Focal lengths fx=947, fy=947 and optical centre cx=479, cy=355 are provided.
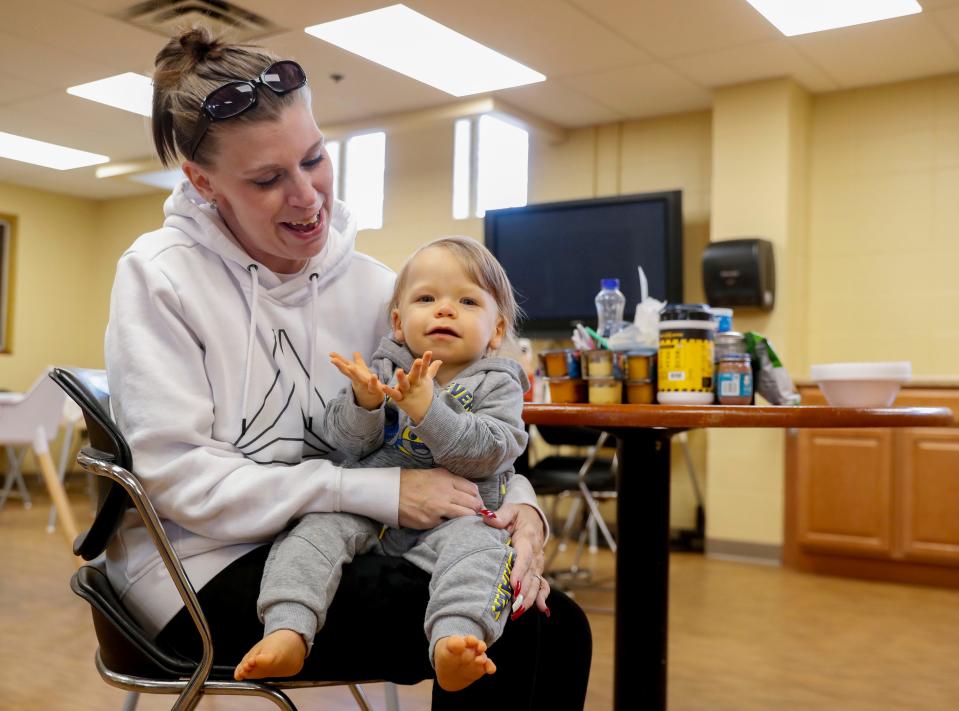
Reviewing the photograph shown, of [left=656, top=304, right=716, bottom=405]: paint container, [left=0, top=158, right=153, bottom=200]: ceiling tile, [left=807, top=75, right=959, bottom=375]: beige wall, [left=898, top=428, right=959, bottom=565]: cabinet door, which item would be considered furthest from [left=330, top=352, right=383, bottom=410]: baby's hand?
[left=0, top=158, right=153, bottom=200]: ceiling tile

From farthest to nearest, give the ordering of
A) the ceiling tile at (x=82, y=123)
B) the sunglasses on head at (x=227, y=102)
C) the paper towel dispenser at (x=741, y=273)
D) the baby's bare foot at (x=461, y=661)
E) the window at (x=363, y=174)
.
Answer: the window at (x=363, y=174) < the ceiling tile at (x=82, y=123) < the paper towel dispenser at (x=741, y=273) < the sunglasses on head at (x=227, y=102) < the baby's bare foot at (x=461, y=661)

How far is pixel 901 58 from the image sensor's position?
5.03 m

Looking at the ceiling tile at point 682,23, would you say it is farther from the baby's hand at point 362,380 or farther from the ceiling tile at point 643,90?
the baby's hand at point 362,380

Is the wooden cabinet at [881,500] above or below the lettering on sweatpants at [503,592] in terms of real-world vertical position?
below

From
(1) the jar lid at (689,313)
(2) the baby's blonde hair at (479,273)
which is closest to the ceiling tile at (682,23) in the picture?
(1) the jar lid at (689,313)

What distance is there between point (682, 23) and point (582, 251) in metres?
1.73

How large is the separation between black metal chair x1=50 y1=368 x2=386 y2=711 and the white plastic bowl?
Answer: 118cm

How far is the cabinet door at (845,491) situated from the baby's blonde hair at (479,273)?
3.80 m

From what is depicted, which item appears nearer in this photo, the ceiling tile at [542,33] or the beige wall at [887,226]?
the ceiling tile at [542,33]

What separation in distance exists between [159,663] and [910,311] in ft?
16.6

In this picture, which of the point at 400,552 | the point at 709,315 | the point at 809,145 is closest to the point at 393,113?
the point at 809,145

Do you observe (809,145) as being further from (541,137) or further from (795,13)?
(541,137)

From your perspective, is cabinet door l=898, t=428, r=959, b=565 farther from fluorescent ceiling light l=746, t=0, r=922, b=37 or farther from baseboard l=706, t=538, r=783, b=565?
fluorescent ceiling light l=746, t=0, r=922, b=37

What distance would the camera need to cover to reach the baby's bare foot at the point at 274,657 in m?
1.05
